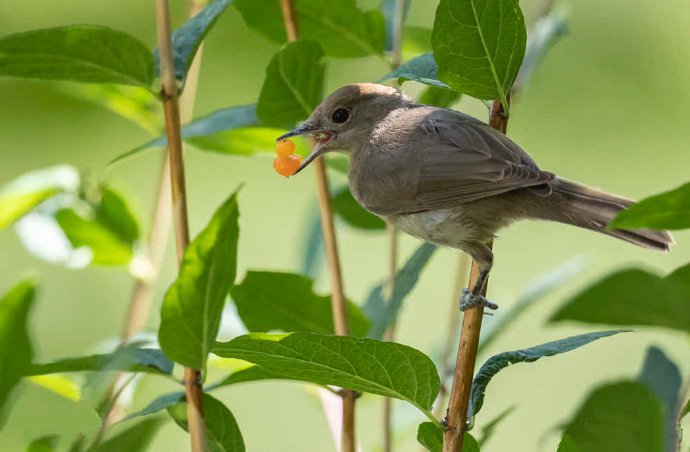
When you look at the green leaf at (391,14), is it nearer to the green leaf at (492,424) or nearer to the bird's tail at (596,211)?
the bird's tail at (596,211)

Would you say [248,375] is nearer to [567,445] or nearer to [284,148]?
[567,445]

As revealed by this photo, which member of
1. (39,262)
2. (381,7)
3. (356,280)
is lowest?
(381,7)

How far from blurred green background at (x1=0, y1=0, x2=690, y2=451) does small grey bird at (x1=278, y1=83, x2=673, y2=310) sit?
56.6 inches

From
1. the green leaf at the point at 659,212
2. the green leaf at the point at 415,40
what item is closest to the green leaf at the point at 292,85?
the green leaf at the point at 415,40

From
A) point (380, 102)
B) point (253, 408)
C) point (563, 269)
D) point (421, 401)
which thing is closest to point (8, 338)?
point (421, 401)

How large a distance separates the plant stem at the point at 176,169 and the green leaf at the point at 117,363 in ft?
0.15

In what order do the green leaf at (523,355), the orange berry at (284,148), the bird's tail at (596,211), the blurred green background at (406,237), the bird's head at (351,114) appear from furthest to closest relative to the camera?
the blurred green background at (406,237)
the bird's head at (351,114)
the orange berry at (284,148)
the bird's tail at (596,211)
the green leaf at (523,355)

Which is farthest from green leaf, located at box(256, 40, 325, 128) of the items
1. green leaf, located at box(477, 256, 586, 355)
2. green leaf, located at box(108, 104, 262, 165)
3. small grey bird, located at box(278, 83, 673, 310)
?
green leaf, located at box(477, 256, 586, 355)

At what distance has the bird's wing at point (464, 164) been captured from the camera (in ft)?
5.88

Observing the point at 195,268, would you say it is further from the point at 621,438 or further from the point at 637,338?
the point at 637,338

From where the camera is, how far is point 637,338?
432 cm

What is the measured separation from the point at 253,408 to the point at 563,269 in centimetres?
242

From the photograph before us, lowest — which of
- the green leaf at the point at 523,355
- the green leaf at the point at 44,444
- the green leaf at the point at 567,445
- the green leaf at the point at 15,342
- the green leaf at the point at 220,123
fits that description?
the green leaf at the point at 44,444

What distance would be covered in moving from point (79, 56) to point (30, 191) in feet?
1.53
